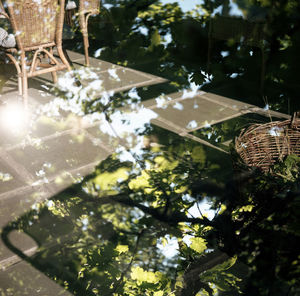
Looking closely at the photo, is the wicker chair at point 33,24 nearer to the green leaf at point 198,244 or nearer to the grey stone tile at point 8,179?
the grey stone tile at point 8,179

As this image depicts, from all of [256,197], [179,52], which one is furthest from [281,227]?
[179,52]

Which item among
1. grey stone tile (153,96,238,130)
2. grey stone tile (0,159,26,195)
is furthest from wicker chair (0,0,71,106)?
grey stone tile (153,96,238,130)

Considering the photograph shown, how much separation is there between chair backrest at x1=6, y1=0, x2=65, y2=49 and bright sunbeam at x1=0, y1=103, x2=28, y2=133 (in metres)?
0.68

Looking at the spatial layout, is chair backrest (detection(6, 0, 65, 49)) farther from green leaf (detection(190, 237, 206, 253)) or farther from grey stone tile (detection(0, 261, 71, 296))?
green leaf (detection(190, 237, 206, 253))

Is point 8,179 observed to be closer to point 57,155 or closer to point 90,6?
point 57,155

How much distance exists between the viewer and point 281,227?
1.26m

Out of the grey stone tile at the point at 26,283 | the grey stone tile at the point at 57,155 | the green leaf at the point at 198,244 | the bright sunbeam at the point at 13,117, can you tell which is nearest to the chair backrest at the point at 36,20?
the bright sunbeam at the point at 13,117

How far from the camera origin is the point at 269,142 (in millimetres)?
2428

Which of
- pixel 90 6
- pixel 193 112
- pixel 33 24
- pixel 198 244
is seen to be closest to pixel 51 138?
pixel 33 24

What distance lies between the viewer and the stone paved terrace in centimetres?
230

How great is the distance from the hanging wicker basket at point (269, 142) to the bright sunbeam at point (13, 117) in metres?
2.27

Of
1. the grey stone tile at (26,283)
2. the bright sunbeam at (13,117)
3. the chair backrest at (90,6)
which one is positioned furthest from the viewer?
the chair backrest at (90,6)

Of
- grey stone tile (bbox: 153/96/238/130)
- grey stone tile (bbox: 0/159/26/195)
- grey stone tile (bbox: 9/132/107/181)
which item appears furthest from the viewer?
grey stone tile (bbox: 153/96/238/130)

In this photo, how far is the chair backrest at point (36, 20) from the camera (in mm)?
3547
